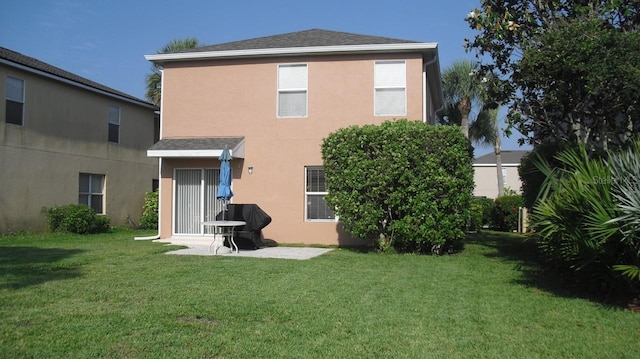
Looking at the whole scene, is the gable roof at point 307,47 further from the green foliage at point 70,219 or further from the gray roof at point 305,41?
the green foliage at point 70,219

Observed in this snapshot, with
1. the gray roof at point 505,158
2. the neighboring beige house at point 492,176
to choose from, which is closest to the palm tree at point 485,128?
the neighboring beige house at point 492,176

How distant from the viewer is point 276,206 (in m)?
14.4

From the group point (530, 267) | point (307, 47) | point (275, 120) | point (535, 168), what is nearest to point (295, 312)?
point (530, 267)

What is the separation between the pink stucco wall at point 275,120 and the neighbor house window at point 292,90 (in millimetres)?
166

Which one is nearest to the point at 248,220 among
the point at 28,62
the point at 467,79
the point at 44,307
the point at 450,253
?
the point at 450,253

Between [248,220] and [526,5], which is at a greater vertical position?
[526,5]

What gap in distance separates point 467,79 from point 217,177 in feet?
57.5

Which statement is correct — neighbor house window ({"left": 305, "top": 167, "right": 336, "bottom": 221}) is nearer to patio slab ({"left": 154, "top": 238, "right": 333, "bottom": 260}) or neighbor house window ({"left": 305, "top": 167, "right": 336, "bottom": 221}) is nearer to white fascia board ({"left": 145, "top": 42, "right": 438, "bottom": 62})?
patio slab ({"left": 154, "top": 238, "right": 333, "bottom": 260})

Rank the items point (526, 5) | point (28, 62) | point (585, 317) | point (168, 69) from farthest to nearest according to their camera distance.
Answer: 1. point (28, 62)
2. point (168, 69)
3. point (526, 5)
4. point (585, 317)

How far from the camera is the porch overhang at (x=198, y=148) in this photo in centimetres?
1395

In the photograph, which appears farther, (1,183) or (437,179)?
(1,183)

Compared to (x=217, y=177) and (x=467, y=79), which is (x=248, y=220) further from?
(x=467, y=79)

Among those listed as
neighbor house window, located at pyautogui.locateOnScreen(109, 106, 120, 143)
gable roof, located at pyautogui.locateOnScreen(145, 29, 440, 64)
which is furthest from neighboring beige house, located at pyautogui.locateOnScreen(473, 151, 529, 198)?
neighbor house window, located at pyautogui.locateOnScreen(109, 106, 120, 143)

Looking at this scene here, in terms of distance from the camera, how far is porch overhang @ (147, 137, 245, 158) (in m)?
14.0
